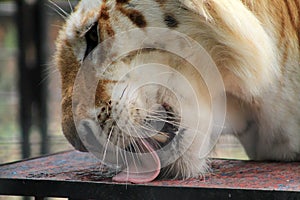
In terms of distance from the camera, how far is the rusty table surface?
107 cm

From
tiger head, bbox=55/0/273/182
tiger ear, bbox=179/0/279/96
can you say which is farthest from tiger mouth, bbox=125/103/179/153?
tiger ear, bbox=179/0/279/96

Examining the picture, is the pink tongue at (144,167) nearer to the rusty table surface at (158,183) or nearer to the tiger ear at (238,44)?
the rusty table surface at (158,183)

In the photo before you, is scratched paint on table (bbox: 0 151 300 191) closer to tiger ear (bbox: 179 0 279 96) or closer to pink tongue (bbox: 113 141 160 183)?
pink tongue (bbox: 113 141 160 183)

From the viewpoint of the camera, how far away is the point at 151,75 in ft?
4.10

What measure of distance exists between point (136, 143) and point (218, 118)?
23cm

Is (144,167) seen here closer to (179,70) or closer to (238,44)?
(179,70)

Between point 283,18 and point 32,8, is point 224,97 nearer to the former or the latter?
point 283,18

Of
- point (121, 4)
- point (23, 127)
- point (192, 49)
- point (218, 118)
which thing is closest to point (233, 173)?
point (218, 118)

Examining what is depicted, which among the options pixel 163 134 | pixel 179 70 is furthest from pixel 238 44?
pixel 163 134

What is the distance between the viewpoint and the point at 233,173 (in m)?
1.30

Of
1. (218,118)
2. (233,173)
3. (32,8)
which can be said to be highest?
(32,8)

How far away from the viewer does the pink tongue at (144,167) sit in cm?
123

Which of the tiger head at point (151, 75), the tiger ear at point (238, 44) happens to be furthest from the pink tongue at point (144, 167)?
the tiger ear at point (238, 44)

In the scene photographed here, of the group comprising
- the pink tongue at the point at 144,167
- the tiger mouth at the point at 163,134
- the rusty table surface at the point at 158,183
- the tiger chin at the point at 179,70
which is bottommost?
the rusty table surface at the point at 158,183
